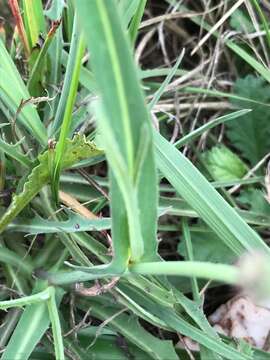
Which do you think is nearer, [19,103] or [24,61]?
[19,103]

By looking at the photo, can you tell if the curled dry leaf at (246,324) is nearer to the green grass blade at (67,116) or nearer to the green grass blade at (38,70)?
the green grass blade at (67,116)

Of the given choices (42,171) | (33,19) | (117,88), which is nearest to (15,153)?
(42,171)

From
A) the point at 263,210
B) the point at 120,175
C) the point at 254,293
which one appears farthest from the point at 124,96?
the point at 263,210

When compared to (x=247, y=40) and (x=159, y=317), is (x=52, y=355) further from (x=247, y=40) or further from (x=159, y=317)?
(x=247, y=40)

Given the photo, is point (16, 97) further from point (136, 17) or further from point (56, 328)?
point (56, 328)

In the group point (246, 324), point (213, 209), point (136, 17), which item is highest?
point (136, 17)
